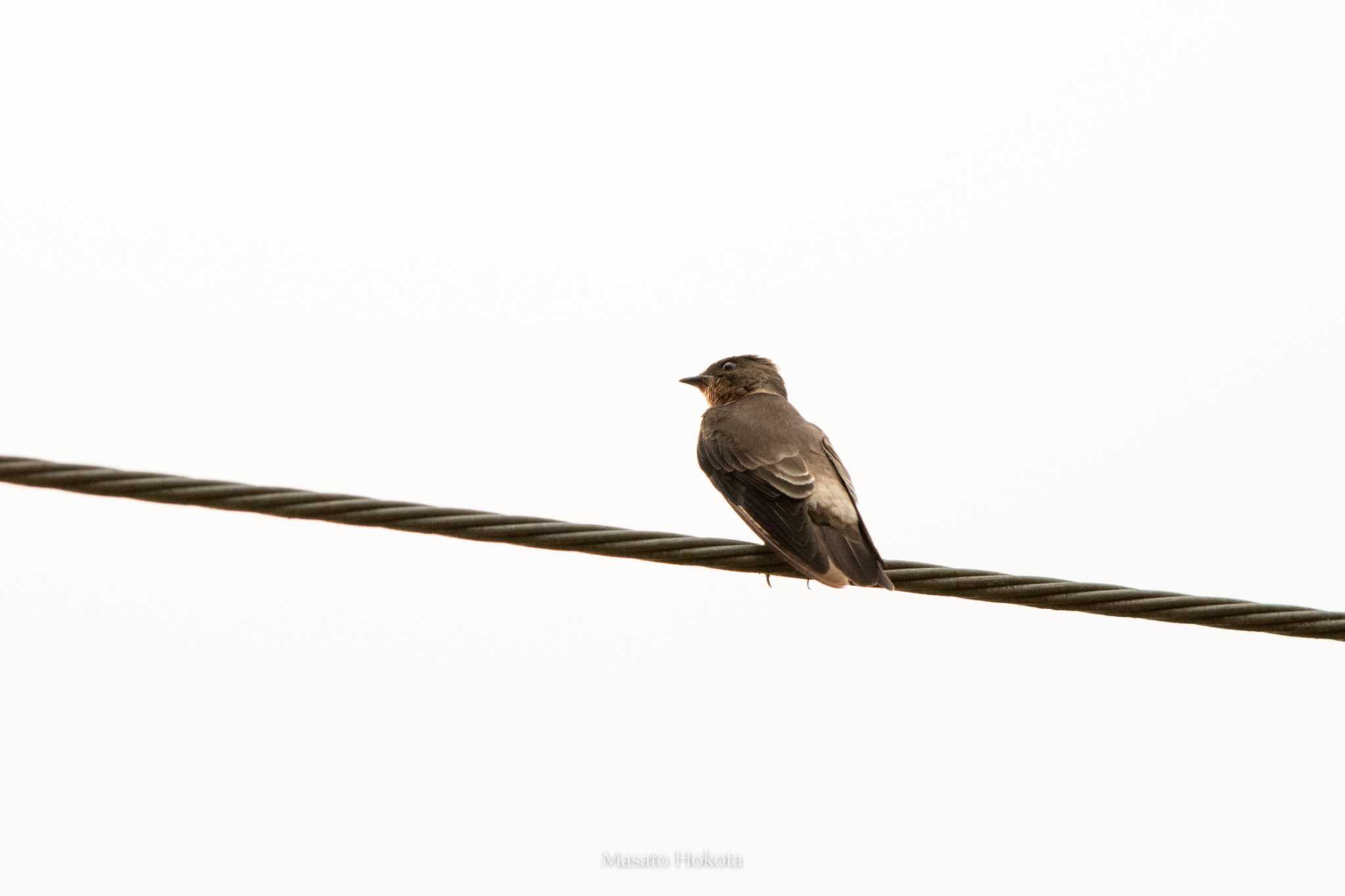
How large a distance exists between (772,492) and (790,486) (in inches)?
3.5

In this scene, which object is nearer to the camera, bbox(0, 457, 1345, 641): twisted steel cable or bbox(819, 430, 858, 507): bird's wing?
bbox(0, 457, 1345, 641): twisted steel cable

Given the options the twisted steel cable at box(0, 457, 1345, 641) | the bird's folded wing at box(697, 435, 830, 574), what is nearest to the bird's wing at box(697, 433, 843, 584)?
the bird's folded wing at box(697, 435, 830, 574)

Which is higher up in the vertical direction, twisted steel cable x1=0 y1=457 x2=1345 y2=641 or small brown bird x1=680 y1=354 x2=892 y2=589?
small brown bird x1=680 y1=354 x2=892 y2=589

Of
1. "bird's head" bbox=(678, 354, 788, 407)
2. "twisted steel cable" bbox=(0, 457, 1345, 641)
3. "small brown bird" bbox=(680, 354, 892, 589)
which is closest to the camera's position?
"twisted steel cable" bbox=(0, 457, 1345, 641)

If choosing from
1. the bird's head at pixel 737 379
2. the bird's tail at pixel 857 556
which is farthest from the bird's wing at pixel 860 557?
the bird's head at pixel 737 379

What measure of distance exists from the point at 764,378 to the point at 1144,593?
5421 millimetres

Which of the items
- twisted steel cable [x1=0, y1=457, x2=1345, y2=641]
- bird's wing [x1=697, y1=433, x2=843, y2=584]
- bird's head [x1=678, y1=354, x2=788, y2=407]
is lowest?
twisted steel cable [x1=0, y1=457, x2=1345, y2=641]

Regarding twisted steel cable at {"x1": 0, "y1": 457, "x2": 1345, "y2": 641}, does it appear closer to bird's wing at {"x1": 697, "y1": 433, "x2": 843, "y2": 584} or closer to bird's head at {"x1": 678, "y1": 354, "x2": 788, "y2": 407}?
bird's wing at {"x1": 697, "y1": 433, "x2": 843, "y2": 584}

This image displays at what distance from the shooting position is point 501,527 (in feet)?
19.1

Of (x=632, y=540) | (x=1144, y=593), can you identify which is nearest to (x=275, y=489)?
(x=632, y=540)

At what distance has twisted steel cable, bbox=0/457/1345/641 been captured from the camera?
206 inches

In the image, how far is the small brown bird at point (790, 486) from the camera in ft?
25.0

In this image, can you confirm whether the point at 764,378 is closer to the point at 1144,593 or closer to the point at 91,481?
the point at 1144,593

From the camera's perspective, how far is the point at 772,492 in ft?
27.6
